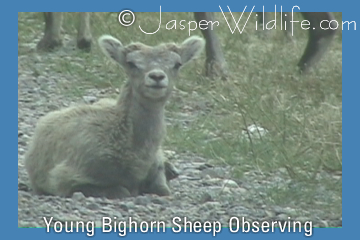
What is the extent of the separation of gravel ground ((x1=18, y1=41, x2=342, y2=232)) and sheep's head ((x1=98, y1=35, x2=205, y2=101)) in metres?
0.87

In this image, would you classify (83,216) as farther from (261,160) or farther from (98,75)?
(98,75)

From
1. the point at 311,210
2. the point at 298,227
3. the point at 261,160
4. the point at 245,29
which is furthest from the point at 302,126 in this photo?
the point at 245,29

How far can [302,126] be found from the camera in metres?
11.8

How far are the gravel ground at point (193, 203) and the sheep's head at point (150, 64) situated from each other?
0.87m

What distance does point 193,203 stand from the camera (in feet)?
31.4

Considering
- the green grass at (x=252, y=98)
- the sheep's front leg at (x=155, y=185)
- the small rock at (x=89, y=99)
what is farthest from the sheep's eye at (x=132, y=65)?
the small rock at (x=89, y=99)

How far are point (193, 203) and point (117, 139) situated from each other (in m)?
0.82

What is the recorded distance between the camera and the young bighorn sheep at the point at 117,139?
959cm

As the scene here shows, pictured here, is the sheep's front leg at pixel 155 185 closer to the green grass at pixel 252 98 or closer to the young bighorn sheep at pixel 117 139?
the young bighorn sheep at pixel 117 139

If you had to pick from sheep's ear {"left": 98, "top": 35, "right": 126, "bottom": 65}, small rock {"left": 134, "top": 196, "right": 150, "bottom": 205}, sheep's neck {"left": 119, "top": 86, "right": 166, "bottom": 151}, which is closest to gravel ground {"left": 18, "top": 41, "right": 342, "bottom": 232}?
small rock {"left": 134, "top": 196, "right": 150, "bottom": 205}

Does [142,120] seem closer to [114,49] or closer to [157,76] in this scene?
[157,76]

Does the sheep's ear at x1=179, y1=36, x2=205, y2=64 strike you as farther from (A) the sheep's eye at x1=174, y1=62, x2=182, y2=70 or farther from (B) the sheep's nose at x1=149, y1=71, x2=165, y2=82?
(B) the sheep's nose at x1=149, y1=71, x2=165, y2=82

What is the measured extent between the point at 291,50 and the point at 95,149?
7594 millimetres

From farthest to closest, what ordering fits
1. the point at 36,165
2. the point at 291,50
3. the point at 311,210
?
the point at 291,50 < the point at 36,165 < the point at 311,210
